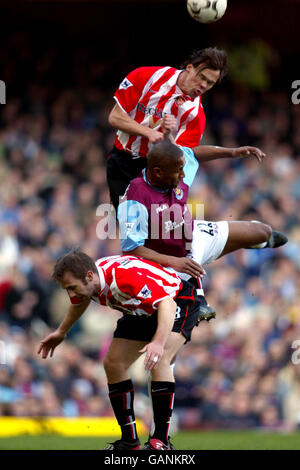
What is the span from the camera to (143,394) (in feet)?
40.0

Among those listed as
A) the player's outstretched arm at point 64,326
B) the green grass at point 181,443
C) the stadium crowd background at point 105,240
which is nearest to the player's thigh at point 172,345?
the player's outstretched arm at point 64,326

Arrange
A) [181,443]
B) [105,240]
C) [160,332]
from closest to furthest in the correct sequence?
1. [160,332]
2. [181,443]
3. [105,240]

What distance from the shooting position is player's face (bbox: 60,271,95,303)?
6.29m

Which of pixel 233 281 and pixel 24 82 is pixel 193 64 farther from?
pixel 24 82

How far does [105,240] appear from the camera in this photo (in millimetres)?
14016

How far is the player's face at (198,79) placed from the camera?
6.97m

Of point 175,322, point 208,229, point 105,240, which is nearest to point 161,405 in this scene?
point 175,322

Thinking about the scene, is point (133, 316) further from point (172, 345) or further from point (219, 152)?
point (219, 152)

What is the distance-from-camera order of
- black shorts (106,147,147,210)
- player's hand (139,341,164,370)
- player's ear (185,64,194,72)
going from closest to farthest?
player's hand (139,341,164,370) → player's ear (185,64,194,72) → black shorts (106,147,147,210)

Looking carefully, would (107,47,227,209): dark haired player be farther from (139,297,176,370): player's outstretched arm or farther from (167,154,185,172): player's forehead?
(139,297,176,370): player's outstretched arm

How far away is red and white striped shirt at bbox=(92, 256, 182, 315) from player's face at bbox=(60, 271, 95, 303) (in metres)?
0.08

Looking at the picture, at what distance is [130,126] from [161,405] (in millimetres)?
2109

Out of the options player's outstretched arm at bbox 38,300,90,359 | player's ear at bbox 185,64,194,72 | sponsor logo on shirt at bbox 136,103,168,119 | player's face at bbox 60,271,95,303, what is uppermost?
player's ear at bbox 185,64,194,72

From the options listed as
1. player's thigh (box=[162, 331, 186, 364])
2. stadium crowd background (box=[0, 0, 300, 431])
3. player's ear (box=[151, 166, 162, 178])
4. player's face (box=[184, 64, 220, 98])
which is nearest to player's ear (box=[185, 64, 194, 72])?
player's face (box=[184, 64, 220, 98])
